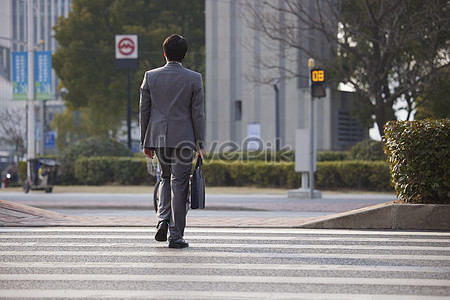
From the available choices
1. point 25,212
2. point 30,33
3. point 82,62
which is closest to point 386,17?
point 30,33

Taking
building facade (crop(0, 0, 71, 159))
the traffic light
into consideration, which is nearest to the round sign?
the traffic light

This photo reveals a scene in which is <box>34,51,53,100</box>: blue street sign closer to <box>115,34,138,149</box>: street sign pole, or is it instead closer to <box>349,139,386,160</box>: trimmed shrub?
<box>115,34,138,149</box>: street sign pole

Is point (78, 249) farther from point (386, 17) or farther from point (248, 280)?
point (386, 17)

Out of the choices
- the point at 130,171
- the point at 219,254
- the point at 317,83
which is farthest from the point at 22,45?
the point at 219,254

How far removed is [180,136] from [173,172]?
1.15 feet

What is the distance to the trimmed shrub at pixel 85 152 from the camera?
29172 millimetres

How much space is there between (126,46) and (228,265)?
90.7 ft

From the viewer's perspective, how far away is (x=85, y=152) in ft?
96.6

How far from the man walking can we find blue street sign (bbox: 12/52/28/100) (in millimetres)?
21984

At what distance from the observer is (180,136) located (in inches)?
268

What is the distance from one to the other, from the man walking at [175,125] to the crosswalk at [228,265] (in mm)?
479

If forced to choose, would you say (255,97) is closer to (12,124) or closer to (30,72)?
(30,72)

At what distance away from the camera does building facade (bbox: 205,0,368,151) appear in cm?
3441

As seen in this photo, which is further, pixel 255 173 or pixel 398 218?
pixel 255 173
